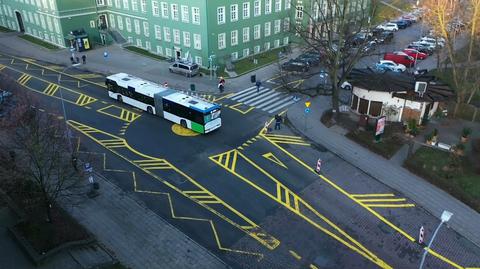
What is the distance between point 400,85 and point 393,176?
10.5m

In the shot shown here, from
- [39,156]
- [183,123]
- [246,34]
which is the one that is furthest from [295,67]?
[39,156]

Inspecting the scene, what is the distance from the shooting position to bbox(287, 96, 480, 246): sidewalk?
23728 millimetres

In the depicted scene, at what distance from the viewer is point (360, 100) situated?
3628 centimetres

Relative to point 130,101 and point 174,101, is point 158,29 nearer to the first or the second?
point 130,101

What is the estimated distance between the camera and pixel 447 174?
1065 inches

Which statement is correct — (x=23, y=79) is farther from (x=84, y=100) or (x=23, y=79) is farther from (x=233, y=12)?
(x=233, y=12)

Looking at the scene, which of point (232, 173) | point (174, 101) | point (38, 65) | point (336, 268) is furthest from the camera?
point (38, 65)

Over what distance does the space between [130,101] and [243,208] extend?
1969 centimetres

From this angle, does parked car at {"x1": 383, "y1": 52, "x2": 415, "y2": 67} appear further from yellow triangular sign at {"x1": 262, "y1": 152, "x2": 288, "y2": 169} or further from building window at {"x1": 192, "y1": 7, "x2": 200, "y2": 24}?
yellow triangular sign at {"x1": 262, "y1": 152, "x2": 288, "y2": 169}

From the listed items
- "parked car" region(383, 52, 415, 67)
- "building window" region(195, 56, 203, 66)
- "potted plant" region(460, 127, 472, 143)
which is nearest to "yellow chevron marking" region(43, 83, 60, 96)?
"building window" region(195, 56, 203, 66)

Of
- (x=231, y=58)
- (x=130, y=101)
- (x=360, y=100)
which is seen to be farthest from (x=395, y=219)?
(x=231, y=58)

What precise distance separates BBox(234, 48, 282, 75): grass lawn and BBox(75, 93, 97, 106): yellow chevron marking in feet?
57.4

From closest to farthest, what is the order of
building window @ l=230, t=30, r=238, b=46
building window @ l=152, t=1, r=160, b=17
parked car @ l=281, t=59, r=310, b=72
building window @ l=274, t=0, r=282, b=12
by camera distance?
parked car @ l=281, t=59, r=310, b=72
building window @ l=230, t=30, r=238, b=46
building window @ l=152, t=1, r=160, b=17
building window @ l=274, t=0, r=282, b=12

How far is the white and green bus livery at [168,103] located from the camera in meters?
32.8
